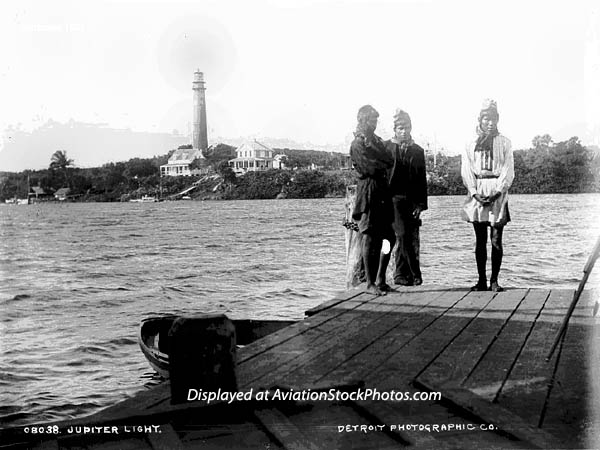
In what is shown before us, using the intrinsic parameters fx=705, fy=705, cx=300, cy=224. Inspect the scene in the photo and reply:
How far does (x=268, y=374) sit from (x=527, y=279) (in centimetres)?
1831

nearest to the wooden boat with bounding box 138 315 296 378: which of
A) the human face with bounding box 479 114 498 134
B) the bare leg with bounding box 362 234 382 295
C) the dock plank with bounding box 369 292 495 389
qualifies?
the bare leg with bounding box 362 234 382 295

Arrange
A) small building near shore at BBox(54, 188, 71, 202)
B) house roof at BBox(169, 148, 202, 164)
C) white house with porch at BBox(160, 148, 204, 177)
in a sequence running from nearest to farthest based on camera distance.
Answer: house roof at BBox(169, 148, 202, 164) < white house with porch at BBox(160, 148, 204, 177) < small building near shore at BBox(54, 188, 71, 202)

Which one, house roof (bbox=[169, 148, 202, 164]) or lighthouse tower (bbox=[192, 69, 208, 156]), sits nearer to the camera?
lighthouse tower (bbox=[192, 69, 208, 156])

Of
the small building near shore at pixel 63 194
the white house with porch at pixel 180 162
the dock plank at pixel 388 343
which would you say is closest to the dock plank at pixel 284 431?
the dock plank at pixel 388 343

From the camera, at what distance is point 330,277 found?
23281 millimetres

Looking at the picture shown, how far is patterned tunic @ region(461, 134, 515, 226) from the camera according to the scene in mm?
7105

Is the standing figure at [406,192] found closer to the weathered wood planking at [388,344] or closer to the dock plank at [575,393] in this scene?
the weathered wood planking at [388,344]

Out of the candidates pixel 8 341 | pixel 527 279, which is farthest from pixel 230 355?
pixel 527 279

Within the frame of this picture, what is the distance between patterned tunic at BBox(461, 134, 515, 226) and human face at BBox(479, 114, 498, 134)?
0.10 m

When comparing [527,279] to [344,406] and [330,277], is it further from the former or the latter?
[344,406]

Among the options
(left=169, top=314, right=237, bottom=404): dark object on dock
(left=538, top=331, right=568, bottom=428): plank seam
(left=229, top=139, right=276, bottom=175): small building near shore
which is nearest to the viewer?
(left=538, top=331, right=568, bottom=428): plank seam

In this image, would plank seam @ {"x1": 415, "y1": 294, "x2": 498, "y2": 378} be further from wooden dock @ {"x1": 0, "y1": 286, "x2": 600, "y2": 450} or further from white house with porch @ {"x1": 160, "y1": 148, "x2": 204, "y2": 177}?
white house with porch @ {"x1": 160, "y1": 148, "x2": 204, "y2": 177}

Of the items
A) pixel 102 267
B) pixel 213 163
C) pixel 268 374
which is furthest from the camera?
pixel 213 163

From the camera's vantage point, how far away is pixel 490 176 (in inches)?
283
